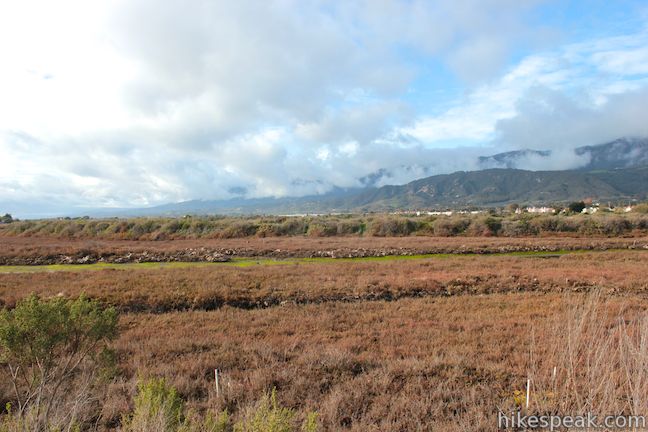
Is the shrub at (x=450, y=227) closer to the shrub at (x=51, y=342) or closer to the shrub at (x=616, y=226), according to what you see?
the shrub at (x=616, y=226)

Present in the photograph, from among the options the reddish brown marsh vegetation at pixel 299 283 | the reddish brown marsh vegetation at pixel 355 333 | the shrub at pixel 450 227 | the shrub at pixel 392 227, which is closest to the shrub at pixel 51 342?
the reddish brown marsh vegetation at pixel 355 333

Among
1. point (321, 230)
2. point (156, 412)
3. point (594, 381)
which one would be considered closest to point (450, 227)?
point (321, 230)

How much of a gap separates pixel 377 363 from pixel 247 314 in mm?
7306

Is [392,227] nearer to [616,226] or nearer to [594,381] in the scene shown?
[616,226]

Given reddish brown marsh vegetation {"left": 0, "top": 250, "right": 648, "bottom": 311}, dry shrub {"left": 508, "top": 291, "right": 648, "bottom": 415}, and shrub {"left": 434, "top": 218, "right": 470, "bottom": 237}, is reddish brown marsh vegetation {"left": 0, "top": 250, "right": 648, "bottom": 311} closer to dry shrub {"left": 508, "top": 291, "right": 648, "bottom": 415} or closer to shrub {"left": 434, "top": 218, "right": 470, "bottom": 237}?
dry shrub {"left": 508, "top": 291, "right": 648, "bottom": 415}

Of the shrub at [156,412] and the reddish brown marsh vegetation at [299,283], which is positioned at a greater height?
the shrub at [156,412]

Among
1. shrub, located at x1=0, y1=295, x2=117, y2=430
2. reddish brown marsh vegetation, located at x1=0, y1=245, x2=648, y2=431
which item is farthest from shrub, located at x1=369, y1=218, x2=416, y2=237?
shrub, located at x1=0, y1=295, x2=117, y2=430

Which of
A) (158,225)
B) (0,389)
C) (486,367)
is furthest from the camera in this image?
(158,225)

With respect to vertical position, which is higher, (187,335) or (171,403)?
(171,403)

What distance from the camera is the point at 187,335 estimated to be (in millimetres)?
11672

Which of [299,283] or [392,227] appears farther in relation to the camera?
[392,227]

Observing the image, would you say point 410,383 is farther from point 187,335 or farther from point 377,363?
point 187,335

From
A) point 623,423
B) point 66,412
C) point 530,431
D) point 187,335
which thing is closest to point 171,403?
point 66,412

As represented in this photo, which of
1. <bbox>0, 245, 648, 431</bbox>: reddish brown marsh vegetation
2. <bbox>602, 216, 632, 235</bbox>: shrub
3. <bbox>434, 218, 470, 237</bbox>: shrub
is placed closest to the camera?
<bbox>0, 245, 648, 431</bbox>: reddish brown marsh vegetation
